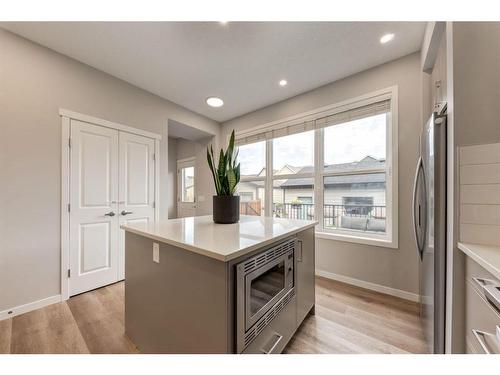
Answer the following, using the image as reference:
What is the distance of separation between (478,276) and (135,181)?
3167mm

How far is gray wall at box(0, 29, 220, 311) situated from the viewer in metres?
1.72

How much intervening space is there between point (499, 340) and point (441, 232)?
536 millimetres

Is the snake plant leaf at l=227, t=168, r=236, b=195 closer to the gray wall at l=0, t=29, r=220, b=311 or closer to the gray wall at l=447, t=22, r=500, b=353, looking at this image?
the gray wall at l=447, t=22, r=500, b=353

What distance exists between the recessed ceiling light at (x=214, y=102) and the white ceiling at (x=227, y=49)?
29 cm

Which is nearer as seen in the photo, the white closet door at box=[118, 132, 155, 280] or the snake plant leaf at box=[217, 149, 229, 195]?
the snake plant leaf at box=[217, 149, 229, 195]

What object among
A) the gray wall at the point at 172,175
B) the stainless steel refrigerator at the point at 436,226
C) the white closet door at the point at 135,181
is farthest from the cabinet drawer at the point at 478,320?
the gray wall at the point at 172,175

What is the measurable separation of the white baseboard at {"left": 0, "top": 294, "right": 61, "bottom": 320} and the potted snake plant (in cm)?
193

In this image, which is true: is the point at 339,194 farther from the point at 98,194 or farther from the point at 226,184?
the point at 98,194

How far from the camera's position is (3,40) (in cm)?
170

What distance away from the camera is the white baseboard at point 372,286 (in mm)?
1984

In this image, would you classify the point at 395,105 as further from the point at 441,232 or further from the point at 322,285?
the point at 322,285

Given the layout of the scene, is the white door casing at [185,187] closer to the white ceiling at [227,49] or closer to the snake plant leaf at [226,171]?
the white ceiling at [227,49]

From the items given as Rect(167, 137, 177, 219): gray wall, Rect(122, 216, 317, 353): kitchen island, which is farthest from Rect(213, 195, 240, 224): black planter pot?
Rect(167, 137, 177, 219): gray wall
